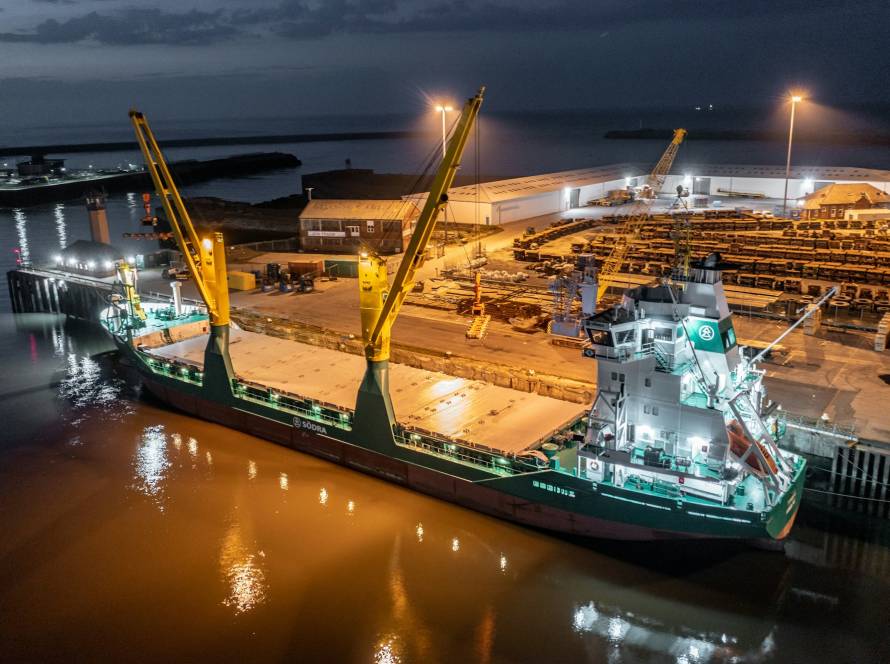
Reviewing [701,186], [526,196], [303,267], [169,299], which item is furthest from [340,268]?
[701,186]

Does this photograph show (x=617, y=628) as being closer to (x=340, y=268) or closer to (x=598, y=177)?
(x=340, y=268)

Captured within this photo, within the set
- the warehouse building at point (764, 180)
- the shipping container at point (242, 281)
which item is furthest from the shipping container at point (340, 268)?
the warehouse building at point (764, 180)

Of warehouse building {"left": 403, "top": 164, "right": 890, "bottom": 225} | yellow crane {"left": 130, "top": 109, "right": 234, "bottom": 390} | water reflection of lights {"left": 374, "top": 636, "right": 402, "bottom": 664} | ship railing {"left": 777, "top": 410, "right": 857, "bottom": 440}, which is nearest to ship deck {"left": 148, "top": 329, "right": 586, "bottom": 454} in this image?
yellow crane {"left": 130, "top": 109, "right": 234, "bottom": 390}

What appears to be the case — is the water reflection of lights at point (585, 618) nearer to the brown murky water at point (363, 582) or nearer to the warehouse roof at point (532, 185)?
the brown murky water at point (363, 582)

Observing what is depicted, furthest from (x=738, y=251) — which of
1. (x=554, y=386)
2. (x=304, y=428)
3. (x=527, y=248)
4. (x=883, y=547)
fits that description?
(x=304, y=428)

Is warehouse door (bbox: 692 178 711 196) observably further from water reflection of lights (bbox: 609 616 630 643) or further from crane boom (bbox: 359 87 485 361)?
water reflection of lights (bbox: 609 616 630 643)

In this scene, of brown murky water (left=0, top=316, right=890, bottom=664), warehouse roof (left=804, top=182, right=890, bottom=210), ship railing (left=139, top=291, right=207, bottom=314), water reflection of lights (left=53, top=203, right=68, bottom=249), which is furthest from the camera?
water reflection of lights (left=53, top=203, right=68, bottom=249)
